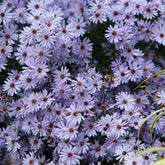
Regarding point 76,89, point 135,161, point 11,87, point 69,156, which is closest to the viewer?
point 135,161

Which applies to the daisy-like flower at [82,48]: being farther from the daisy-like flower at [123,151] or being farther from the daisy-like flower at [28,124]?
the daisy-like flower at [123,151]

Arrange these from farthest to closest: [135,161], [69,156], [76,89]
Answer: [76,89] → [69,156] → [135,161]

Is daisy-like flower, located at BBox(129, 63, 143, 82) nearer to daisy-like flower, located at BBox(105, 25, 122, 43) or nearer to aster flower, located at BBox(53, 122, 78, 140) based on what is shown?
daisy-like flower, located at BBox(105, 25, 122, 43)

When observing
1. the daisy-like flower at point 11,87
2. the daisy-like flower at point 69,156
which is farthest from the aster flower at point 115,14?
the daisy-like flower at point 69,156

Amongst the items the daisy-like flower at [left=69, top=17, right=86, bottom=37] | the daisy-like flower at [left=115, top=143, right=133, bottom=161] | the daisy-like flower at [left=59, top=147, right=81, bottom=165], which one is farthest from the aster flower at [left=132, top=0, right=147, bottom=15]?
the daisy-like flower at [left=59, top=147, right=81, bottom=165]

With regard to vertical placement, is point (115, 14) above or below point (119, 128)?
above

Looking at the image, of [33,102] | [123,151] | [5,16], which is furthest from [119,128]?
[5,16]

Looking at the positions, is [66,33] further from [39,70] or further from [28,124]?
[28,124]

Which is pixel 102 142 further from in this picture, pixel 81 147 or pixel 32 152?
pixel 32 152
